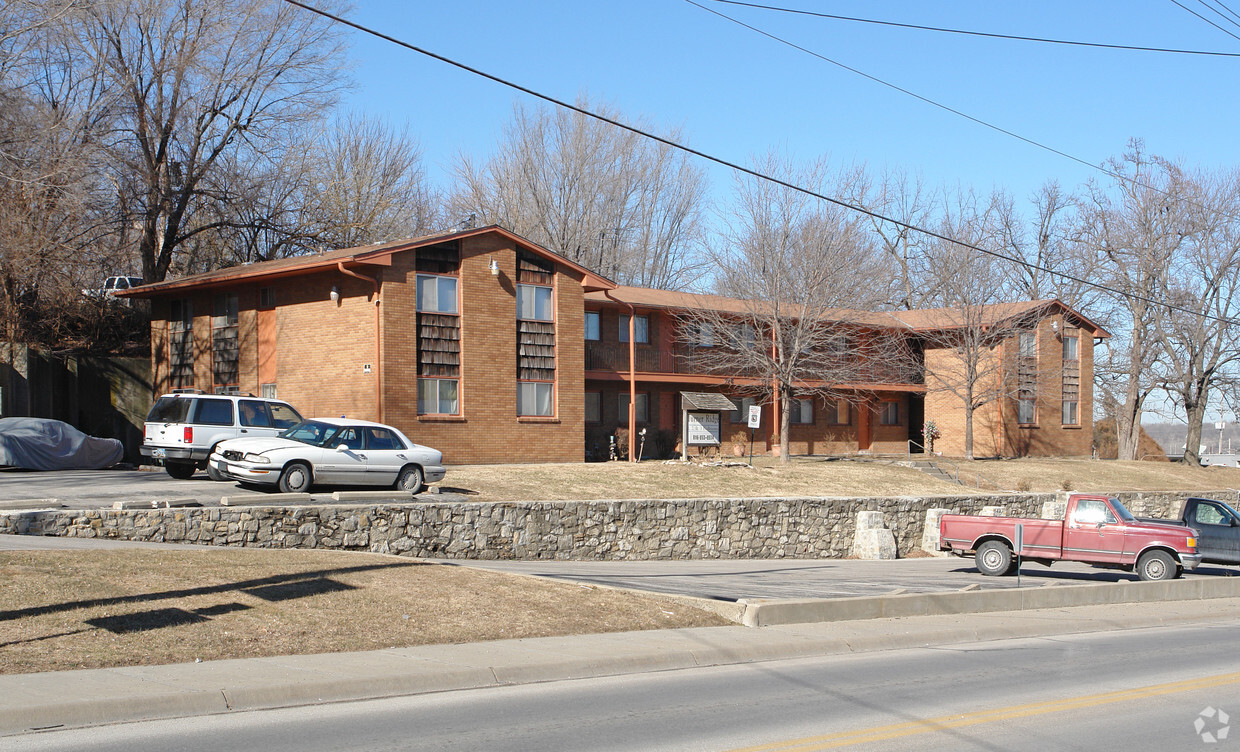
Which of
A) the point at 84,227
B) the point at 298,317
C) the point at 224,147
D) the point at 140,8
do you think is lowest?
the point at 298,317

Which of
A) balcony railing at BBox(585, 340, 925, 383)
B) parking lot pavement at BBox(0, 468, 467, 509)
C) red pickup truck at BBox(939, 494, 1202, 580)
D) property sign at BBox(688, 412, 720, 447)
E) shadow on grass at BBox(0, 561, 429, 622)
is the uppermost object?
balcony railing at BBox(585, 340, 925, 383)

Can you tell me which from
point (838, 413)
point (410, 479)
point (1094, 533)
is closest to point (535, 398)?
point (410, 479)

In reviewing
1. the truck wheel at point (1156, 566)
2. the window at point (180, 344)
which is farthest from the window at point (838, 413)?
the window at point (180, 344)

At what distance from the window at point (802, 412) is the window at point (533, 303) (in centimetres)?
1515

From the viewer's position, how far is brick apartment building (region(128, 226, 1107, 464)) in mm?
27844

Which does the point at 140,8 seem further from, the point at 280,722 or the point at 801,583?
the point at 280,722

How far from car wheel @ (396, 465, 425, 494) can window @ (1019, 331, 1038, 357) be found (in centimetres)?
3193

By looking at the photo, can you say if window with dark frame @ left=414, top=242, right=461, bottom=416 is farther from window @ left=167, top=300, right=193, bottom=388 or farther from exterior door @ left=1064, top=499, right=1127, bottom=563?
exterior door @ left=1064, top=499, right=1127, bottom=563

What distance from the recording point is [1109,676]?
10.6m

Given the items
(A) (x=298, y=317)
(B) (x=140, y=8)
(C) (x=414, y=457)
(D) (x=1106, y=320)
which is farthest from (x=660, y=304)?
(D) (x=1106, y=320)

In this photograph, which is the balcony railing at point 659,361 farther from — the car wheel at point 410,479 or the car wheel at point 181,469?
the car wheel at point 181,469

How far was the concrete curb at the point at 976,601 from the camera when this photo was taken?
13125 millimetres

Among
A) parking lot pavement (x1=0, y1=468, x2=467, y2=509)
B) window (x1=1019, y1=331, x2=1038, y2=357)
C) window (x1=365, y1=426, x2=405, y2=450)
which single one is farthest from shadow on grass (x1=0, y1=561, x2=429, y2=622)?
window (x1=1019, y1=331, x2=1038, y2=357)

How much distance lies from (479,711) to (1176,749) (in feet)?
17.0
